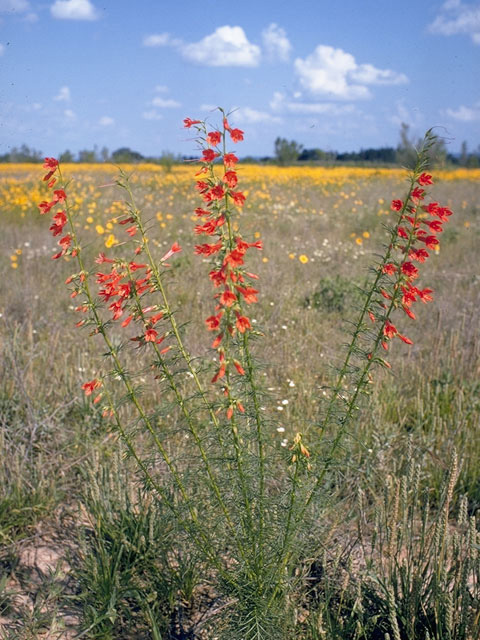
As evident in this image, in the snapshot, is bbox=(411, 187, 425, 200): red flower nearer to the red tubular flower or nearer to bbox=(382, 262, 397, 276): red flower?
bbox=(382, 262, 397, 276): red flower

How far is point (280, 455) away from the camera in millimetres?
1750

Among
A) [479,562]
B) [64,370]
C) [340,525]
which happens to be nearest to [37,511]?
[64,370]

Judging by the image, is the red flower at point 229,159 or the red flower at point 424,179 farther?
the red flower at point 424,179

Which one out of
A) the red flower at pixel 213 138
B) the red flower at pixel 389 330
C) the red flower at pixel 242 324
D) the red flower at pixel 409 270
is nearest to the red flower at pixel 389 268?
the red flower at pixel 409 270

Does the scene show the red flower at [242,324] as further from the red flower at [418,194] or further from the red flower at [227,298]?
the red flower at [418,194]

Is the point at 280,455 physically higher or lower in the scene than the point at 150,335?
lower

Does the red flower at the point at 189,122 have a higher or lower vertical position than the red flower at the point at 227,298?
higher

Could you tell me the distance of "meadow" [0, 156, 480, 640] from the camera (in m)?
1.82

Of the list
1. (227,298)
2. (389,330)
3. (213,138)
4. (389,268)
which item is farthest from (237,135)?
(389,330)

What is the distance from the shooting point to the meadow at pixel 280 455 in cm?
182

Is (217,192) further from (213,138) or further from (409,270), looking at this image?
(409,270)

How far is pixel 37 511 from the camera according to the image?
255cm

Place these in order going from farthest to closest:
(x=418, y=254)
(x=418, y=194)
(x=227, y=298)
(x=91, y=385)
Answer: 1. (x=91, y=385)
2. (x=418, y=254)
3. (x=418, y=194)
4. (x=227, y=298)

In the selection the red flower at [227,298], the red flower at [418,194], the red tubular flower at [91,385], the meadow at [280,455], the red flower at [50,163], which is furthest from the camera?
the meadow at [280,455]
